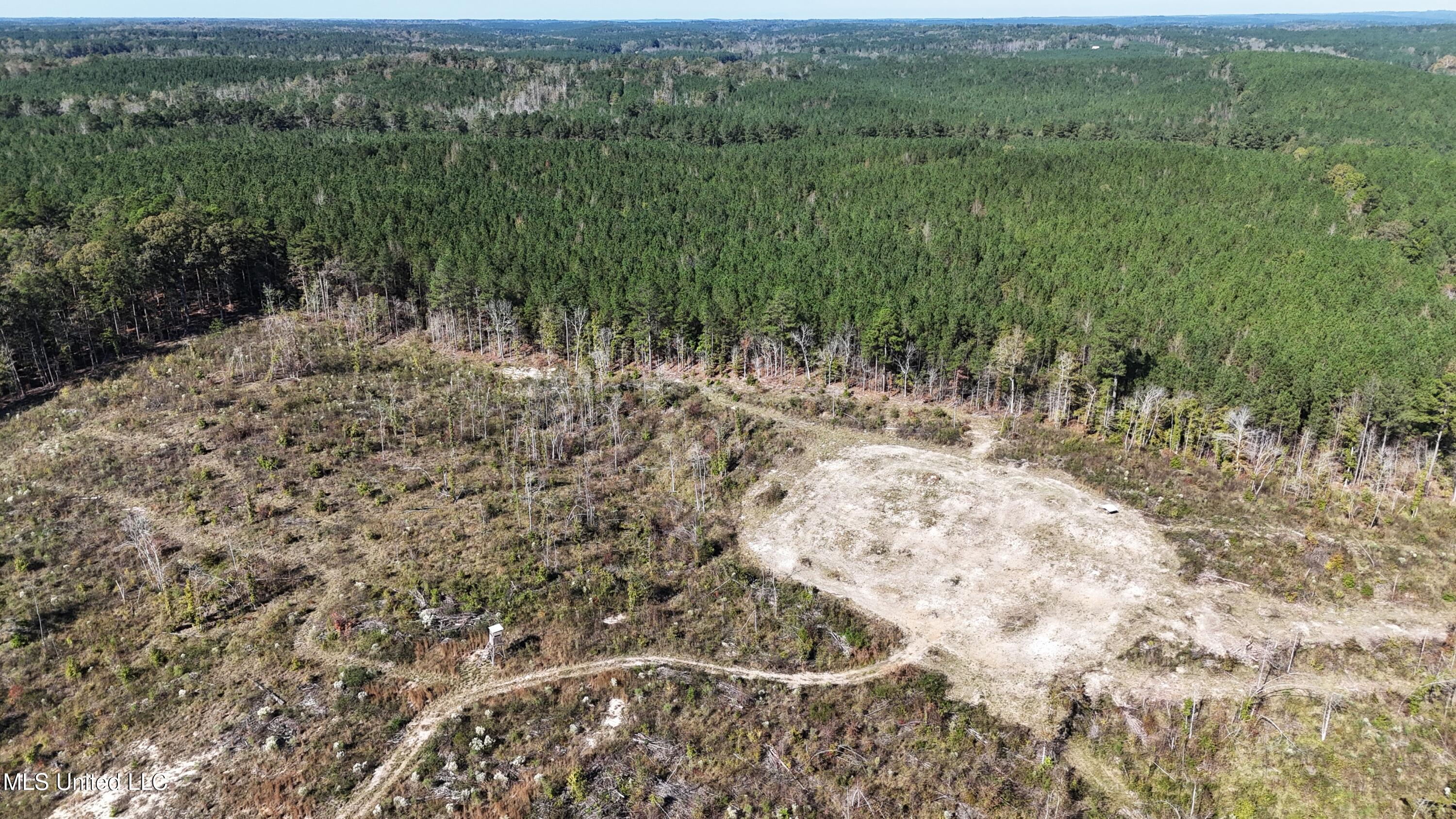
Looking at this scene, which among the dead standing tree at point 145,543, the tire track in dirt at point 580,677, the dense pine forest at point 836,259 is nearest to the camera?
the tire track in dirt at point 580,677

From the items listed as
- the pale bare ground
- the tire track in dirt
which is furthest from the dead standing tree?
the pale bare ground

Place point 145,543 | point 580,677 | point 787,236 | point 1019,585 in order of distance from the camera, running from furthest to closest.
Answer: point 787,236, point 145,543, point 1019,585, point 580,677

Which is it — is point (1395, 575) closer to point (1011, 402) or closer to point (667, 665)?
point (1011, 402)

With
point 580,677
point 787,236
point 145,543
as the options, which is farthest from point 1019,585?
point 787,236

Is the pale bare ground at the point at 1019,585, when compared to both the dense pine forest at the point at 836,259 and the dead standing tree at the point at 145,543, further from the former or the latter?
the dead standing tree at the point at 145,543

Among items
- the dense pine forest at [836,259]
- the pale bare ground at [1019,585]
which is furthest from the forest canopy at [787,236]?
the pale bare ground at [1019,585]

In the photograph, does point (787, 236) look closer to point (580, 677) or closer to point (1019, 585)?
point (1019, 585)
